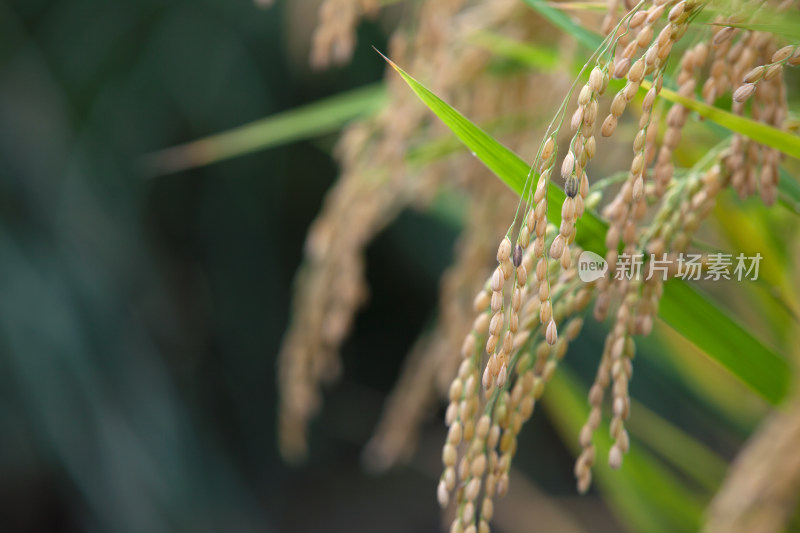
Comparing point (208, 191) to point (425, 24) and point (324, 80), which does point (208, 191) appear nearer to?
point (324, 80)

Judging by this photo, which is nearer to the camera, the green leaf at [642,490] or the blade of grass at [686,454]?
the green leaf at [642,490]

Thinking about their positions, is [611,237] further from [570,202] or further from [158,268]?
[158,268]

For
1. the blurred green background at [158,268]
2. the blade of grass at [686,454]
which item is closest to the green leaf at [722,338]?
the blade of grass at [686,454]

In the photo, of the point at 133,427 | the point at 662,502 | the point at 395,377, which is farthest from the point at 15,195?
the point at 662,502

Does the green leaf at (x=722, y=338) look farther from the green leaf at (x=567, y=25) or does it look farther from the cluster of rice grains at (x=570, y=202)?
the green leaf at (x=567, y=25)

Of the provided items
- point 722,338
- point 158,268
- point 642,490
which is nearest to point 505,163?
point 722,338
